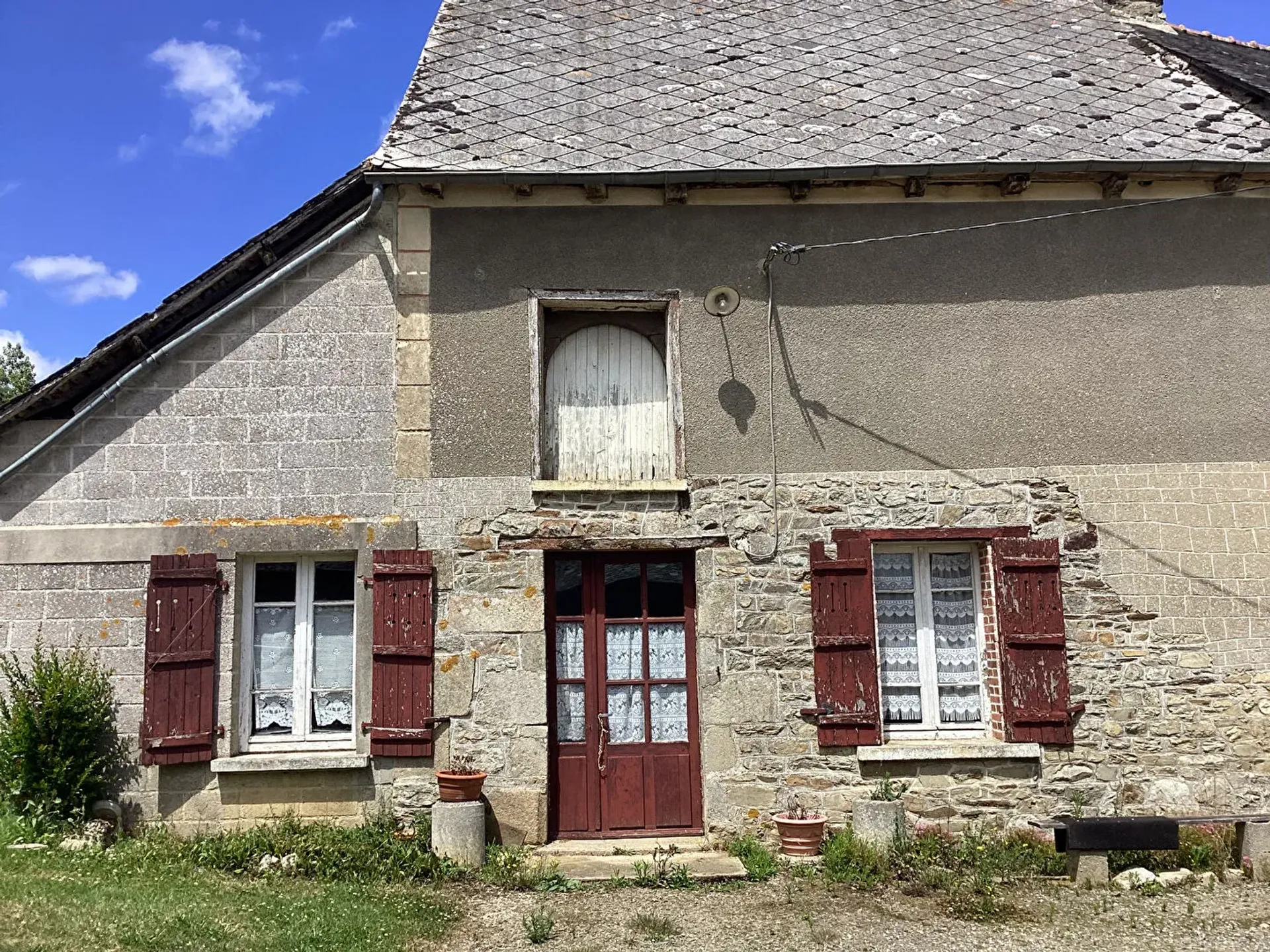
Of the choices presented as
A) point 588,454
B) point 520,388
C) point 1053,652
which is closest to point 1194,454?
point 1053,652

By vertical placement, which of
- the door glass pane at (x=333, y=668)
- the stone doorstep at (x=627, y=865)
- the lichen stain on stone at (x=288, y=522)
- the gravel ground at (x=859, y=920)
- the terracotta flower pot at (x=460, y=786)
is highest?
the lichen stain on stone at (x=288, y=522)

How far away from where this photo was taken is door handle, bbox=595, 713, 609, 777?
6.60 meters

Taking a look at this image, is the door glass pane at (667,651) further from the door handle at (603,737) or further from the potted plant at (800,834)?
the potted plant at (800,834)

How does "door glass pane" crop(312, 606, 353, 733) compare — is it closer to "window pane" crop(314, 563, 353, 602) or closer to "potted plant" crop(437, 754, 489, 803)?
"window pane" crop(314, 563, 353, 602)

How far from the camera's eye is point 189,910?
16.6ft

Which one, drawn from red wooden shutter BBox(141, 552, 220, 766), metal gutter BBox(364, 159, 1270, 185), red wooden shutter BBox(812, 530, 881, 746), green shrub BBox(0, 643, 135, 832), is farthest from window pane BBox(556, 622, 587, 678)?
metal gutter BBox(364, 159, 1270, 185)

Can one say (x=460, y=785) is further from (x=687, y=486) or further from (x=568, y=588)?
(x=687, y=486)

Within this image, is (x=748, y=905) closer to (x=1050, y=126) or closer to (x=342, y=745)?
(x=342, y=745)

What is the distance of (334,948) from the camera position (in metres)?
4.63

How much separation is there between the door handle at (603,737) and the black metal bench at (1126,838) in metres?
2.84

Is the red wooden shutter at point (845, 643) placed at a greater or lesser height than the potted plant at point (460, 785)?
greater

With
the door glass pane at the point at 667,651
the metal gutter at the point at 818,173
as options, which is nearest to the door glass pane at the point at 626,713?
the door glass pane at the point at 667,651

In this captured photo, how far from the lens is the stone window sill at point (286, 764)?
6.27 metres

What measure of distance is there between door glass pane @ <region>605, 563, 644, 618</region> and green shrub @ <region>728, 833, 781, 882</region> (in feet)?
5.31
